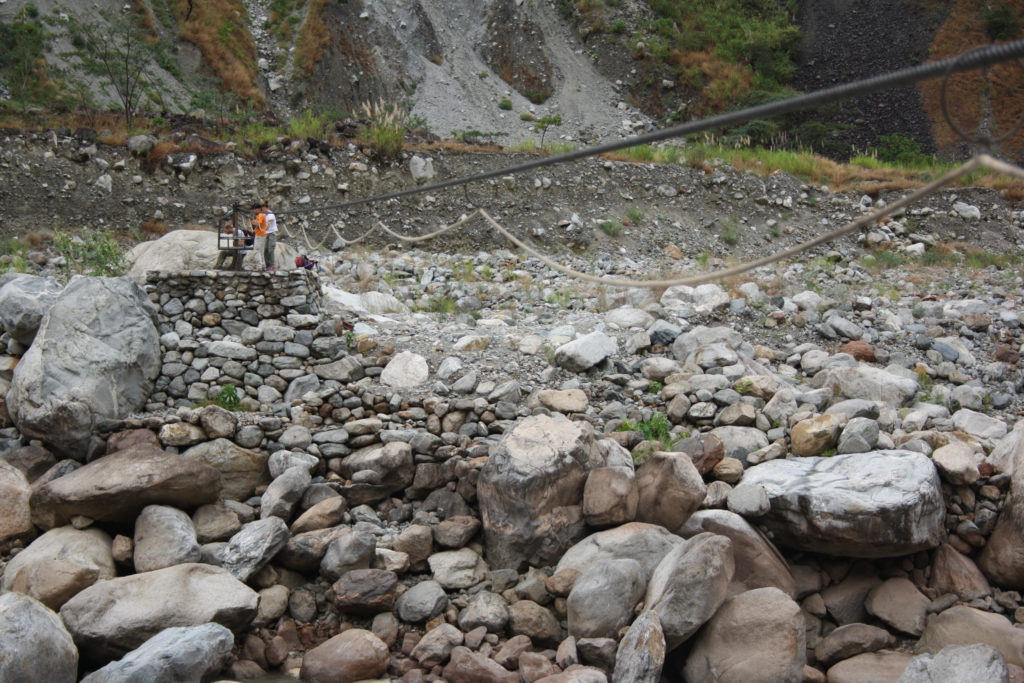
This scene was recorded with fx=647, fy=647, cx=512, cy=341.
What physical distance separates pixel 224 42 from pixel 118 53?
473 cm

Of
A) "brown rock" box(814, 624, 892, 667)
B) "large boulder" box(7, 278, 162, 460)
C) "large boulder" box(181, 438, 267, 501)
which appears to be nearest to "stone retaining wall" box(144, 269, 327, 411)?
"large boulder" box(7, 278, 162, 460)

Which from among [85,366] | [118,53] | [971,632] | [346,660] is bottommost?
[971,632]

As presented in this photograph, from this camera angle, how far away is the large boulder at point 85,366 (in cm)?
561

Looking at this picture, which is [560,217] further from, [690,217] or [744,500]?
[744,500]

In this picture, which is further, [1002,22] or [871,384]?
[1002,22]

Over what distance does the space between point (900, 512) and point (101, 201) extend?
1472 cm

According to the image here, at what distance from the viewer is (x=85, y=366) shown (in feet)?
19.3

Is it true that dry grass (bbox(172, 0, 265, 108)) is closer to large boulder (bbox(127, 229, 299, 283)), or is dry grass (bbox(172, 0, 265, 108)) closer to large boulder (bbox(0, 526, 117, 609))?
large boulder (bbox(127, 229, 299, 283))

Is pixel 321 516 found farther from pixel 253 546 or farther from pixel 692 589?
pixel 692 589

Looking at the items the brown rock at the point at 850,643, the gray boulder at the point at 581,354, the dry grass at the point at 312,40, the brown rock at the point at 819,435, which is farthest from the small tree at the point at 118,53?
the brown rock at the point at 850,643

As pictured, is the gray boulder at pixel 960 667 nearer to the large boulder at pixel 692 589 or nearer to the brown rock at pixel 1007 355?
the large boulder at pixel 692 589

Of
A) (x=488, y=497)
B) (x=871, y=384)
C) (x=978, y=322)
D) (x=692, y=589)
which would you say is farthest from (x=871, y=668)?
(x=978, y=322)

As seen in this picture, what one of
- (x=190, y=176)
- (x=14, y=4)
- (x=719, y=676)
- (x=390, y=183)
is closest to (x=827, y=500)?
(x=719, y=676)

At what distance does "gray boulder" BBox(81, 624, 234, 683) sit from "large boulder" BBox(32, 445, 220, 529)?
4.34 ft
